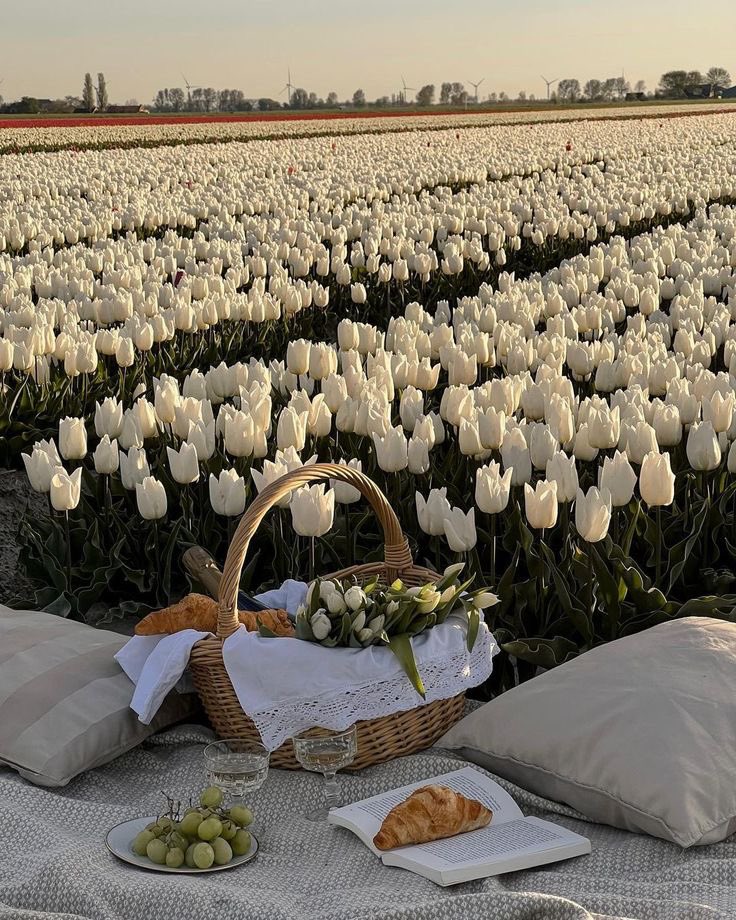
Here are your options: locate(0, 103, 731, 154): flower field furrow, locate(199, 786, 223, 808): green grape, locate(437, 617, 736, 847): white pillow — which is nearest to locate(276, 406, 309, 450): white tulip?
locate(437, 617, 736, 847): white pillow

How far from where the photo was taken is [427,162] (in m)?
23.9

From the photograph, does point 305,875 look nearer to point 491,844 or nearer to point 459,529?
point 491,844

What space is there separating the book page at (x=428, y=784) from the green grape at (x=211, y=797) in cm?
30

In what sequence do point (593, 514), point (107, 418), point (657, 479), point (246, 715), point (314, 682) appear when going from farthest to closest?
point (107, 418) < point (657, 479) < point (593, 514) < point (246, 715) < point (314, 682)

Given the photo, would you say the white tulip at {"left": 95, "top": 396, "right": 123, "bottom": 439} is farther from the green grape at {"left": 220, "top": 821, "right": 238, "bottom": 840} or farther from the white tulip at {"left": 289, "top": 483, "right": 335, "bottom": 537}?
the green grape at {"left": 220, "top": 821, "right": 238, "bottom": 840}

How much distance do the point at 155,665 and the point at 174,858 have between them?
0.76 meters

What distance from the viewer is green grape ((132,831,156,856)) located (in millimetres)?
2894

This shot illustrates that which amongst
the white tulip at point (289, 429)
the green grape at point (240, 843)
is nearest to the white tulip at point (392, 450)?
the white tulip at point (289, 429)

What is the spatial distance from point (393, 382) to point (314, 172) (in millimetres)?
16830

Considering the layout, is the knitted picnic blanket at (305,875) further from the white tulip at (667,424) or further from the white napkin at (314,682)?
the white tulip at (667,424)

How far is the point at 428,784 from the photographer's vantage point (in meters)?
3.17

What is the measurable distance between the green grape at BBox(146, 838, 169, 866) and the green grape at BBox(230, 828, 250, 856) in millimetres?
172

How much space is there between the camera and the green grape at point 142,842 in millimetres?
2894

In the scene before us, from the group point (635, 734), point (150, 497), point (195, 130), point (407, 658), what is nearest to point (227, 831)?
point (407, 658)
